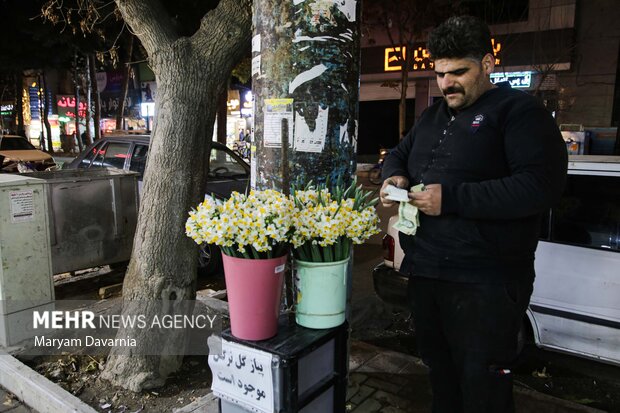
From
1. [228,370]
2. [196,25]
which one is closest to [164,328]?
[228,370]

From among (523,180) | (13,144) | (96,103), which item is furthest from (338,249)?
(96,103)

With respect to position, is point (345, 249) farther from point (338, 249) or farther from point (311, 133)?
point (311, 133)

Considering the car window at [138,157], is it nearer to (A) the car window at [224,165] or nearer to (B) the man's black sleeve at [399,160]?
(A) the car window at [224,165]

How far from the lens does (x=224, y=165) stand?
746 cm

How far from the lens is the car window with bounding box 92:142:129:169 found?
734 centimetres

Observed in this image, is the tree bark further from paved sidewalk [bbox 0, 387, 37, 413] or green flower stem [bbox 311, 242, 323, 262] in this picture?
green flower stem [bbox 311, 242, 323, 262]

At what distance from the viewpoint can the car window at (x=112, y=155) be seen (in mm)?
7342

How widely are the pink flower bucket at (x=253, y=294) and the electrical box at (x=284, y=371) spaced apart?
51mm

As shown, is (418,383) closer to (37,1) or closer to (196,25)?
(196,25)

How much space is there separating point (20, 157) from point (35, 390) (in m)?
13.3

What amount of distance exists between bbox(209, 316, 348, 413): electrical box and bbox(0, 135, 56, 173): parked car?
12854 millimetres

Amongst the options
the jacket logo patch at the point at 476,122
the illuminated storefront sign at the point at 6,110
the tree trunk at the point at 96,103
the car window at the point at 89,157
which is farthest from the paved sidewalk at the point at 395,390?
the illuminated storefront sign at the point at 6,110

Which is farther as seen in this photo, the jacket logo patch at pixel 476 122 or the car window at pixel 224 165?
the car window at pixel 224 165

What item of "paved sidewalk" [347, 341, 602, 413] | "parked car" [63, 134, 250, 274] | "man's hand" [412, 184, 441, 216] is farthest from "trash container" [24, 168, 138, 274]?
"man's hand" [412, 184, 441, 216]
